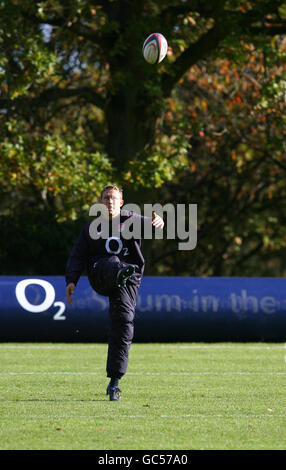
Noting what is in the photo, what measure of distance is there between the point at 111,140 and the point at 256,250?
944cm

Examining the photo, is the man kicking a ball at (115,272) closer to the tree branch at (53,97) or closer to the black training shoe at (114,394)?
the black training shoe at (114,394)

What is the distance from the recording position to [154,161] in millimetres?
19469

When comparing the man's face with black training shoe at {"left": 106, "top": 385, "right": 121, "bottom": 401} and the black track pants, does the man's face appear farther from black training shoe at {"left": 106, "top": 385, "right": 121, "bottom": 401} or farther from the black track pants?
black training shoe at {"left": 106, "top": 385, "right": 121, "bottom": 401}

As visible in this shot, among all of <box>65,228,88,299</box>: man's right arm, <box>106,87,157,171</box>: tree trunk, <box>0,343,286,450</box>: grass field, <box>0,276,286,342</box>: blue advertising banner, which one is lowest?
<box>0,343,286,450</box>: grass field

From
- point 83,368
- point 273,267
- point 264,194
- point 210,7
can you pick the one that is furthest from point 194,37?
point 273,267

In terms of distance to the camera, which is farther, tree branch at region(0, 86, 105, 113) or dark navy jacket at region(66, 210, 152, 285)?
tree branch at region(0, 86, 105, 113)

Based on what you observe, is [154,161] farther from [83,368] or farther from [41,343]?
[83,368]

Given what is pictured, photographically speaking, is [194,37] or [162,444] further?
[194,37]

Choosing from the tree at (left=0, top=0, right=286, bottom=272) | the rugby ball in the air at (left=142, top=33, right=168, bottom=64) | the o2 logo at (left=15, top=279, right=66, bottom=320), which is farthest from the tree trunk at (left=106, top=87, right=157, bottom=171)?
the rugby ball in the air at (left=142, top=33, right=168, bottom=64)

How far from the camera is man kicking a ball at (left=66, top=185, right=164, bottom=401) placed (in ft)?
27.7

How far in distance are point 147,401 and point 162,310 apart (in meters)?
7.07

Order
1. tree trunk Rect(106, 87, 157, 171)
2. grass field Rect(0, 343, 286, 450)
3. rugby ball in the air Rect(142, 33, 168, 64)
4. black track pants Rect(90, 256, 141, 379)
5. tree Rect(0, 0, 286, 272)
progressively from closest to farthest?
grass field Rect(0, 343, 286, 450) → black track pants Rect(90, 256, 141, 379) → rugby ball in the air Rect(142, 33, 168, 64) → tree Rect(0, 0, 286, 272) → tree trunk Rect(106, 87, 157, 171)

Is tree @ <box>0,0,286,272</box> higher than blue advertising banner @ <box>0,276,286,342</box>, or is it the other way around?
tree @ <box>0,0,286,272</box>

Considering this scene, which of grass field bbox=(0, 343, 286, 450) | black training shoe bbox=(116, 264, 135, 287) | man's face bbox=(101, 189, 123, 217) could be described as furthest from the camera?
man's face bbox=(101, 189, 123, 217)
